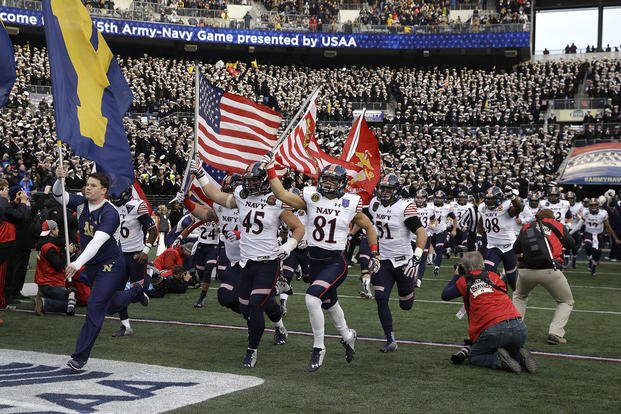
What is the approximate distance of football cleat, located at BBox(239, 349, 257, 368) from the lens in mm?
8633

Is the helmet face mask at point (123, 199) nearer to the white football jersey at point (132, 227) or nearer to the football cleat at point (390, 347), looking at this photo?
the white football jersey at point (132, 227)

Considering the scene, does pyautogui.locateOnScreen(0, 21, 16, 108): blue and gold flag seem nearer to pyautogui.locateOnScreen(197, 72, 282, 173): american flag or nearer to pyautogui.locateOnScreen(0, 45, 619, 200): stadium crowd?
pyautogui.locateOnScreen(197, 72, 282, 173): american flag

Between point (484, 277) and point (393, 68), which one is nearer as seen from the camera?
point (484, 277)

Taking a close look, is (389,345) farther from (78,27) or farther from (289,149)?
(289,149)

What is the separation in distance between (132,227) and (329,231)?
13.6ft

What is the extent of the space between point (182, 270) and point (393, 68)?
40.2 meters

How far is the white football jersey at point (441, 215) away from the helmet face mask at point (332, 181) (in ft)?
41.5

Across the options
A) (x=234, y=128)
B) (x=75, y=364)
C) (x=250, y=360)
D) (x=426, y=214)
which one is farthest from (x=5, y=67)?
(x=426, y=214)

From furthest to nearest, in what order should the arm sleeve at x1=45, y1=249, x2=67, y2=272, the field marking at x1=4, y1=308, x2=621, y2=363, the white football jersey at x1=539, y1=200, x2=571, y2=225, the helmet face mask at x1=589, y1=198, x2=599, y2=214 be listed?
the helmet face mask at x1=589, y1=198, x2=599, y2=214, the white football jersey at x1=539, y1=200, x2=571, y2=225, the arm sleeve at x1=45, y1=249, x2=67, y2=272, the field marking at x1=4, y1=308, x2=621, y2=363

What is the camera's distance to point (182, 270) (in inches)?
623

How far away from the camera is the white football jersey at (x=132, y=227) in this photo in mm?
12047

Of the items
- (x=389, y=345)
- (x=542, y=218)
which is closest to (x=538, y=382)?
(x=389, y=345)

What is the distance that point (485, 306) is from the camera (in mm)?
8812

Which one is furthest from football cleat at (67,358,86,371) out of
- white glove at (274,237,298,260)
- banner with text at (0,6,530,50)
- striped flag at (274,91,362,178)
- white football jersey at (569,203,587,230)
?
banner with text at (0,6,530,50)
